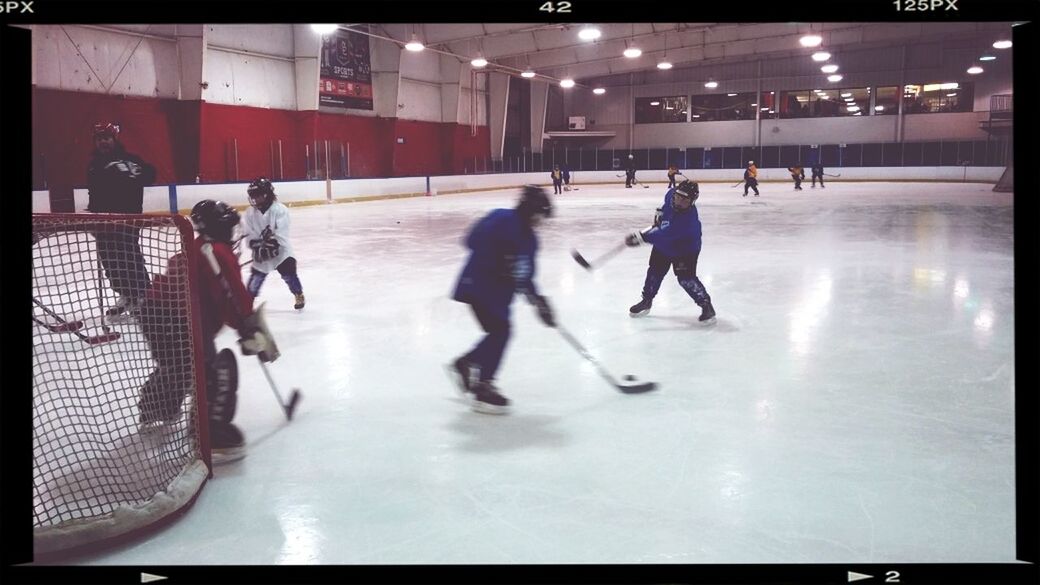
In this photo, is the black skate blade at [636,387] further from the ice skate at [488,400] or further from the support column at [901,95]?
the support column at [901,95]

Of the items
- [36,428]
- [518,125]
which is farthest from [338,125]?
[36,428]

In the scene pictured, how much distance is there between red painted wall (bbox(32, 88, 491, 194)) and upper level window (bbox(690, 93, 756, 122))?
13906mm

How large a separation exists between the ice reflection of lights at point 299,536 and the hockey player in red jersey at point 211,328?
66cm

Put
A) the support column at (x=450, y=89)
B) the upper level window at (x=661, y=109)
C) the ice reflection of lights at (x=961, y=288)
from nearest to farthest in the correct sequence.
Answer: the ice reflection of lights at (x=961, y=288)
the support column at (x=450, y=89)
the upper level window at (x=661, y=109)

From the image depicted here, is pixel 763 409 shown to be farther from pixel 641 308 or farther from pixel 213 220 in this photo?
pixel 213 220

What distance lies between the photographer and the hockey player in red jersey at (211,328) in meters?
3.20

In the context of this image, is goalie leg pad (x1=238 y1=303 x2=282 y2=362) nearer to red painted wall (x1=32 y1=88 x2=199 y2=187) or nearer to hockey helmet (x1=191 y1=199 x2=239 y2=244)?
hockey helmet (x1=191 y1=199 x2=239 y2=244)

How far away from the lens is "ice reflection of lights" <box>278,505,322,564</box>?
2.37 metres

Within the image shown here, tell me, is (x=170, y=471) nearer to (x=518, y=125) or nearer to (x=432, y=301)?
(x=432, y=301)

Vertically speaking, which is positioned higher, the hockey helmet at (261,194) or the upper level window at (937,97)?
the upper level window at (937,97)

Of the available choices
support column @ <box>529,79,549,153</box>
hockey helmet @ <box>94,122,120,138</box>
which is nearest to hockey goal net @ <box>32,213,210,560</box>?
hockey helmet @ <box>94,122,120,138</box>

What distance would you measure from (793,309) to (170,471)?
4.78 meters

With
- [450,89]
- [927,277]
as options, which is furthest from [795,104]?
[927,277]

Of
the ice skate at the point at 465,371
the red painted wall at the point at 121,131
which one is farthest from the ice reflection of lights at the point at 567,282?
the red painted wall at the point at 121,131
